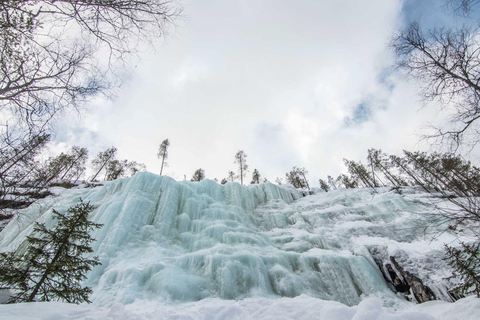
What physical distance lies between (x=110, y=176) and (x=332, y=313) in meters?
29.7

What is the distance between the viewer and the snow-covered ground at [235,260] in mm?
3471

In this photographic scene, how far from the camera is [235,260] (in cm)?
724

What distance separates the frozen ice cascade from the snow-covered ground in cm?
4

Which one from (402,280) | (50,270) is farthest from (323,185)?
(50,270)

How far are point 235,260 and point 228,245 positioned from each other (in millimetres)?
1467

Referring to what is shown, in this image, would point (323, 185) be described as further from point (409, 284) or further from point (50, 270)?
point (50, 270)

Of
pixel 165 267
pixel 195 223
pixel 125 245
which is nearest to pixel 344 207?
pixel 195 223

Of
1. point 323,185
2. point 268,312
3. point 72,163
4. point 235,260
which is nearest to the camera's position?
point 268,312

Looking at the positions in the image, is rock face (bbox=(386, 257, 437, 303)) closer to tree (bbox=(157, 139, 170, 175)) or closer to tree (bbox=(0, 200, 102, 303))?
tree (bbox=(0, 200, 102, 303))

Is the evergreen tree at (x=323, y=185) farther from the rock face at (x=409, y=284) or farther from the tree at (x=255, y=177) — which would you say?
the rock face at (x=409, y=284)

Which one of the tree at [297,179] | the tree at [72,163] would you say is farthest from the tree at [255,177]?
the tree at [72,163]

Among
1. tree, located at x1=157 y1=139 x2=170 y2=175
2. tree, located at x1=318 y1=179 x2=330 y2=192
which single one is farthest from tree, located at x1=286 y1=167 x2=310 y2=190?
tree, located at x1=157 y1=139 x2=170 y2=175

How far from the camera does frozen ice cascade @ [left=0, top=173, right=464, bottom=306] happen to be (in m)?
6.32

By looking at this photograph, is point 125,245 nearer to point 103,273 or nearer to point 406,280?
point 103,273
